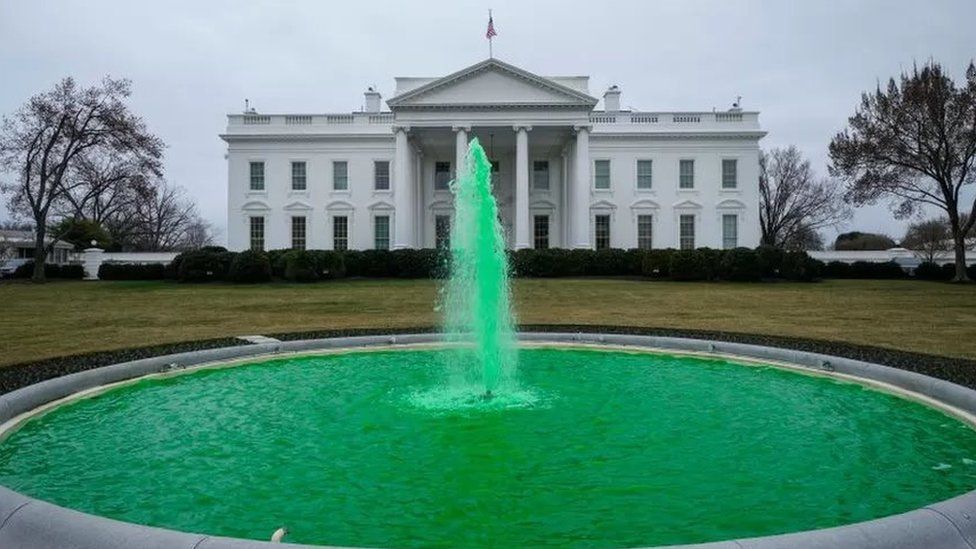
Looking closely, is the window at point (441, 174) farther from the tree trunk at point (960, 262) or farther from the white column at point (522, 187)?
the tree trunk at point (960, 262)

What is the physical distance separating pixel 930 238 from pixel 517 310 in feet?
157

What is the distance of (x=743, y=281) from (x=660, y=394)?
100.0 feet

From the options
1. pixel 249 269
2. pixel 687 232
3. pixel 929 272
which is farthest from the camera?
pixel 687 232

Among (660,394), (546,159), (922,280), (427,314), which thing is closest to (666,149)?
(546,159)

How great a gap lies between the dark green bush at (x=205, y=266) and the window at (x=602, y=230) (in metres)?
24.9

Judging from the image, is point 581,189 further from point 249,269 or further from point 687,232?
point 249,269

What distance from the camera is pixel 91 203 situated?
70188 mm

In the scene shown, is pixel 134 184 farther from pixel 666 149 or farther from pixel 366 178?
pixel 666 149

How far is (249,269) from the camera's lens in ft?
120

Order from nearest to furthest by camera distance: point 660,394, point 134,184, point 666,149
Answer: point 660,394 → point 134,184 → point 666,149

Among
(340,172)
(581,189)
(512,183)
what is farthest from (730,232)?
(340,172)

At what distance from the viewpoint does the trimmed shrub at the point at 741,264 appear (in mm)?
37344

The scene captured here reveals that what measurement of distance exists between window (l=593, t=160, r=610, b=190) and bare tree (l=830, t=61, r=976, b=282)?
14.5m

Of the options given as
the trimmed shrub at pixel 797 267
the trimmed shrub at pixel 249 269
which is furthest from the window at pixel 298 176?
Answer: the trimmed shrub at pixel 797 267
